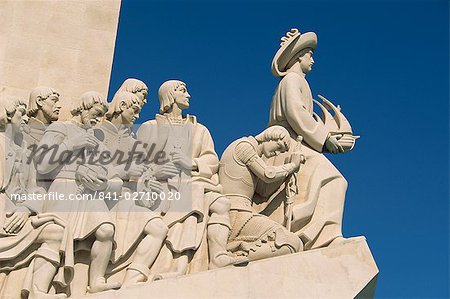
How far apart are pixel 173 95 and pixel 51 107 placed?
54.2 inches

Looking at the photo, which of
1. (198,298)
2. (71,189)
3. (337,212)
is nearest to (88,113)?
(71,189)

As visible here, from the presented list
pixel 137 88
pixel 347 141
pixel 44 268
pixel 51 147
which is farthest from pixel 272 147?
pixel 44 268

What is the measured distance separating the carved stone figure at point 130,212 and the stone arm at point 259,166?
102cm

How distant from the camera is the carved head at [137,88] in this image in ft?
33.4

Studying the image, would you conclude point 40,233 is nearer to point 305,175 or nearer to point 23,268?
point 23,268

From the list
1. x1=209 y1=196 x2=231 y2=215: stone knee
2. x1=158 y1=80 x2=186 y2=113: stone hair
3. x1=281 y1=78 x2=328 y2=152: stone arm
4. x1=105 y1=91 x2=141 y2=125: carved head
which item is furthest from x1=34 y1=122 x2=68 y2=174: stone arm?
x1=281 y1=78 x2=328 y2=152: stone arm

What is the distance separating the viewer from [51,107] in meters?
9.84

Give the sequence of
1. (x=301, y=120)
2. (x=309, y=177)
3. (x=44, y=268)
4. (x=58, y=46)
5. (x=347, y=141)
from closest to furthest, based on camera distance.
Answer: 1. (x=44, y=268)
2. (x=309, y=177)
3. (x=301, y=120)
4. (x=58, y=46)
5. (x=347, y=141)

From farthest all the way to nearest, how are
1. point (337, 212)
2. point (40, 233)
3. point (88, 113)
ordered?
point (337, 212) < point (88, 113) < point (40, 233)

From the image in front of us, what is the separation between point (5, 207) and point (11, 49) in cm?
228

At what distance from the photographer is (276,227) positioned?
9.90 meters

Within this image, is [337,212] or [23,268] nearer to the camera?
[23,268]

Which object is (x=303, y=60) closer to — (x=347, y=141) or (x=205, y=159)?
(x=347, y=141)

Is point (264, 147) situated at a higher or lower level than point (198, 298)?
higher
